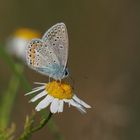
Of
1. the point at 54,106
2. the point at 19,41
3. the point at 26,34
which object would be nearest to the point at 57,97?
the point at 54,106

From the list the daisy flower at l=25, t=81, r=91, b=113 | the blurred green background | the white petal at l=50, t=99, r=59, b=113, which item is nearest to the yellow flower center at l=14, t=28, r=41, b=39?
the blurred green background

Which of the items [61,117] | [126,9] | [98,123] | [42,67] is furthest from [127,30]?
[42,67]

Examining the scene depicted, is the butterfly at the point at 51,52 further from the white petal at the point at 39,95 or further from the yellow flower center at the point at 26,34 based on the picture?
the yellow flower center at the point at 26,34

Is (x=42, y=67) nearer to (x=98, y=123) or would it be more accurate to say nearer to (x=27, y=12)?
(x=98, y=123)

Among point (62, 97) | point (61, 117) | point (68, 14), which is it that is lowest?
point (61, 117)

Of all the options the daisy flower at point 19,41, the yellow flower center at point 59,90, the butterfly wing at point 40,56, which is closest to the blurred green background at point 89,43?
the daisy flower at point 19,41

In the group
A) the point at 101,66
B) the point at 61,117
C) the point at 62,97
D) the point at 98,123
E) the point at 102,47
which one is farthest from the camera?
the point at 102,47
